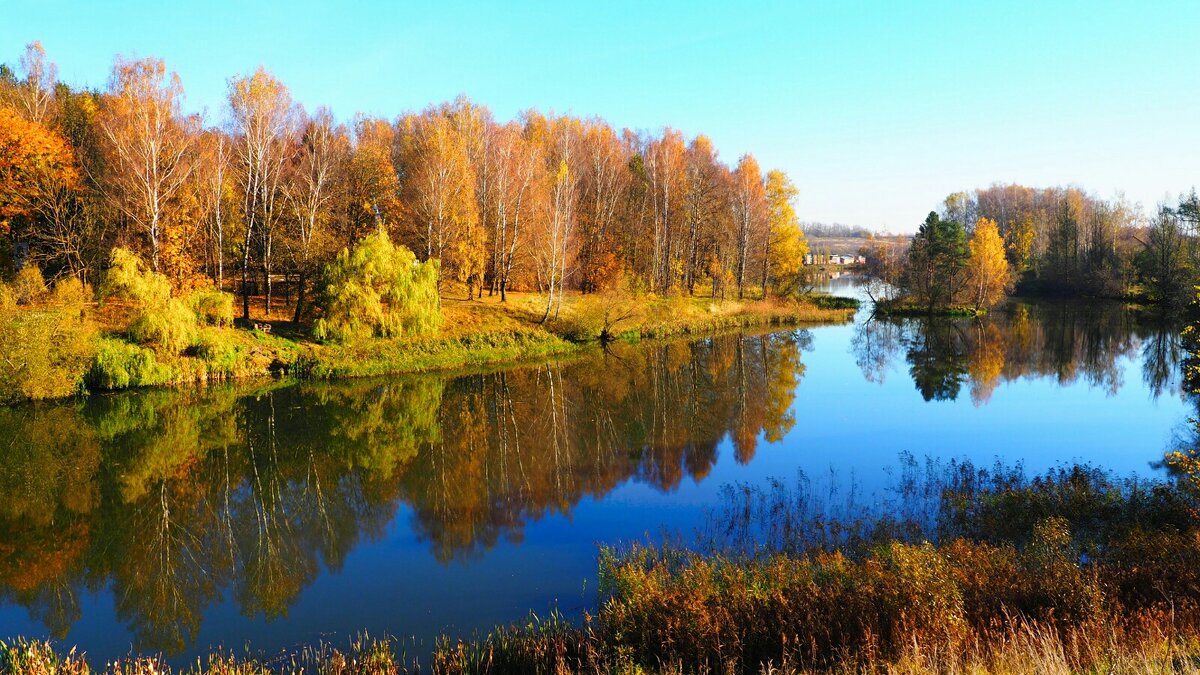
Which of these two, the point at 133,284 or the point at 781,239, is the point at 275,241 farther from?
the point at 781,239

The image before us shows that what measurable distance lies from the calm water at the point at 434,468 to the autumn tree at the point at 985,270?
21.1 metres

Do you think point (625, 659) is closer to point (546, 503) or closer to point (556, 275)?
point (546, 503)

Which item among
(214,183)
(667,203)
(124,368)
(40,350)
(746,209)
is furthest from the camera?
(746,209)

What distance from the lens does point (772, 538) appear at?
11445 millimetres

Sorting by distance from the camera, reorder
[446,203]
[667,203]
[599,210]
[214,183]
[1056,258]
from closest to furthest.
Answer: [214,183], [446,203], [599,210], [667,203], [1056,258]

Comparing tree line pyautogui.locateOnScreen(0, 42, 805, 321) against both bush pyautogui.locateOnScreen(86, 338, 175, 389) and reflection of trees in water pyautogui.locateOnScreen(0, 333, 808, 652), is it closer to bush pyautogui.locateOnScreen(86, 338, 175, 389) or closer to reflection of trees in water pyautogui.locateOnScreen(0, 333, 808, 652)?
bush pyautogui.locateOnScreen(86, 338, 175, 389)

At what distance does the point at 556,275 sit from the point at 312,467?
23.9 meters

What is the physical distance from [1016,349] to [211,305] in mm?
36635

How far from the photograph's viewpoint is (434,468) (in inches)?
624

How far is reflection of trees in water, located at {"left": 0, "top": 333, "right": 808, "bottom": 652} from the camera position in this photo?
10.5 meters

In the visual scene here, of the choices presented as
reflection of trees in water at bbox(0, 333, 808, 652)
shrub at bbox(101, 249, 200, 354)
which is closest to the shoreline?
shrub at bbox(101, 249, 200, 354)

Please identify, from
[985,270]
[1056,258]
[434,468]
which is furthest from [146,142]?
[1056,258]

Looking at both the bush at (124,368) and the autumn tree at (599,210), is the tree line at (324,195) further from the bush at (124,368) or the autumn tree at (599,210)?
the bush at (124,368)

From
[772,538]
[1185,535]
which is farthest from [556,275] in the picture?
[1185,535]
